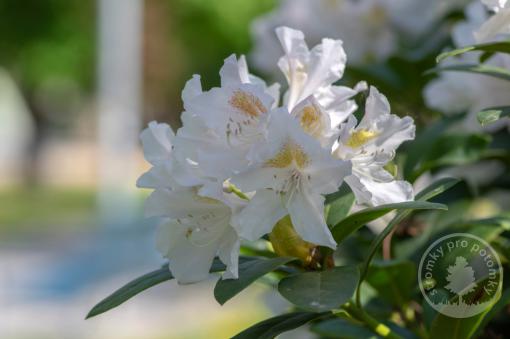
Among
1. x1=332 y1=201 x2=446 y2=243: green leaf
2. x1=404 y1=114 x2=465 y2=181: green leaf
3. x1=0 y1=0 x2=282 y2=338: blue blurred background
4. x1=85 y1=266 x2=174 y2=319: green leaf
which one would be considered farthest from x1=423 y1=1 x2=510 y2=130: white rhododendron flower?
x1=0 y1=0 x2=282 y2=338: blue blurred background

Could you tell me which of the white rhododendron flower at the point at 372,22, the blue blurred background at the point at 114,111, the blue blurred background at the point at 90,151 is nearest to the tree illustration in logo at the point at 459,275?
the blue blurred background at the point at 114,111

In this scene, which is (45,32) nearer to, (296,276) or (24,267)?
(24,267)

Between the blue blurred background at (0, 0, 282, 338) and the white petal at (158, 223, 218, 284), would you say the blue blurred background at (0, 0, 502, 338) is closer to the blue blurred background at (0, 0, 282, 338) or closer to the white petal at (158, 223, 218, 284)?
the blue blurred background at (0, 0, 282, 338)

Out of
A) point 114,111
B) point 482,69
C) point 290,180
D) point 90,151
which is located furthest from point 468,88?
point 90,151

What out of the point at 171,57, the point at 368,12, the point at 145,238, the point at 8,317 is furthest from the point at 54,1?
the point at 368,12

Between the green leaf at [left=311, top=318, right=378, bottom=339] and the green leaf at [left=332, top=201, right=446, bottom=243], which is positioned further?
the green leaf at [left=311, top=318, right=378, bottom=339]

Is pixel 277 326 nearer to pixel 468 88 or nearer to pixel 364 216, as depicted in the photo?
pixel 364 216
